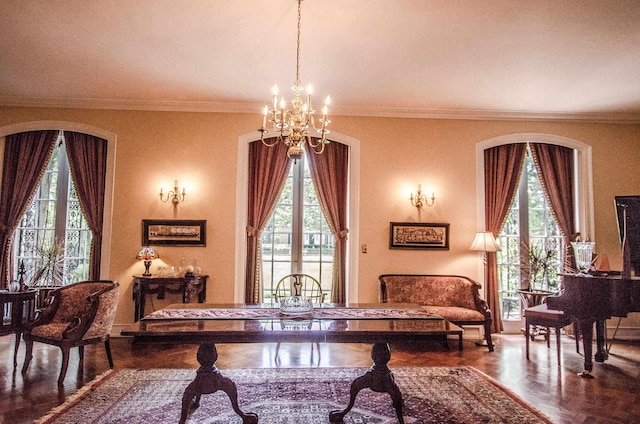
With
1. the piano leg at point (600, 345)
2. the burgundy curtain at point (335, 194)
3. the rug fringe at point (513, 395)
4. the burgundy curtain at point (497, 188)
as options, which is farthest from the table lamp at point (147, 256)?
the piano leg at point (600, 345)

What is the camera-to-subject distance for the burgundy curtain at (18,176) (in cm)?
537

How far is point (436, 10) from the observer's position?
3266 millimetres

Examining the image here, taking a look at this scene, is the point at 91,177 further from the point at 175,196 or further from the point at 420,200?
the point at 420,200

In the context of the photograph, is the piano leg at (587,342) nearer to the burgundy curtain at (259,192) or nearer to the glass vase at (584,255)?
the glass vase at (584,255)

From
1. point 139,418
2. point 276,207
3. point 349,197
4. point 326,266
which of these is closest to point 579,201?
point 349,197

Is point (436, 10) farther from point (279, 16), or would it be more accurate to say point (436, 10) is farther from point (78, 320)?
point (78, 320)

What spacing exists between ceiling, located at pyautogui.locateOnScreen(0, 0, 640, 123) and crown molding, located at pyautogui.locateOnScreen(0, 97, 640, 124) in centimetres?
2

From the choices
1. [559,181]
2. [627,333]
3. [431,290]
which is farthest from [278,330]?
[627,333]

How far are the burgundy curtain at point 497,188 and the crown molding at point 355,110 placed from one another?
1.58 feet

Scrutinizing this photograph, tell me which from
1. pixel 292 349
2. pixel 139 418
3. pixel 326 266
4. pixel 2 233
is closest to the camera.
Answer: pixel 139 418

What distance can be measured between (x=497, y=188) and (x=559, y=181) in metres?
0.92

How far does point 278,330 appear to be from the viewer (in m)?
2.35

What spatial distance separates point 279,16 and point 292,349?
11.2ft

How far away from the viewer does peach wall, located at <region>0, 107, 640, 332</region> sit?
17.7 ft
